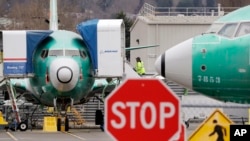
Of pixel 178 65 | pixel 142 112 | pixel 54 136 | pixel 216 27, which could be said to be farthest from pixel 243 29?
pixel 54 136

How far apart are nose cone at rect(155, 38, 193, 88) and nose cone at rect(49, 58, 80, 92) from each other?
51.0 feet

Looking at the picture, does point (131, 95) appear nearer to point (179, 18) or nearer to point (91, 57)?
point (91, 57)

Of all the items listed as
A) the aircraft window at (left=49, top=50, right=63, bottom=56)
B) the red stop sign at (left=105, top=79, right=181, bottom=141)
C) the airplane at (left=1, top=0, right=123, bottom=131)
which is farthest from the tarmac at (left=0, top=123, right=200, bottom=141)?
the red stop sign at (left=105, top=79, right=181, bottom=141)

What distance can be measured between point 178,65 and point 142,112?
6.67 meters

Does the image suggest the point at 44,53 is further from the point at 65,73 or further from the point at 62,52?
the point at 65,73

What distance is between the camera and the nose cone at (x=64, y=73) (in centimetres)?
3422

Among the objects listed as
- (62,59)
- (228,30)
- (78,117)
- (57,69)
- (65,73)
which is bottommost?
(78,117)

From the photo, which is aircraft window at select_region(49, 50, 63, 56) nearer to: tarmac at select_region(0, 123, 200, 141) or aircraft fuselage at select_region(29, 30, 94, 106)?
aircraft fuselage at select_region(29, 30, 94, 106)

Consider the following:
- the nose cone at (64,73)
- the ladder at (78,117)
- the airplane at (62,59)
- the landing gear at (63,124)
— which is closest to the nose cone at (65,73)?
the nose cone at (64,73)

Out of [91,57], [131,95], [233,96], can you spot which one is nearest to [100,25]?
[91,57]

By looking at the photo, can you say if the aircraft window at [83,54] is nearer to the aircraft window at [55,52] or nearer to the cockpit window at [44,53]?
the aircraft window at [55,52]

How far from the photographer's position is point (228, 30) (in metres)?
18.9

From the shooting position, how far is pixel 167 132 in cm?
1204

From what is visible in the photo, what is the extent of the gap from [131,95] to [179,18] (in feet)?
202
